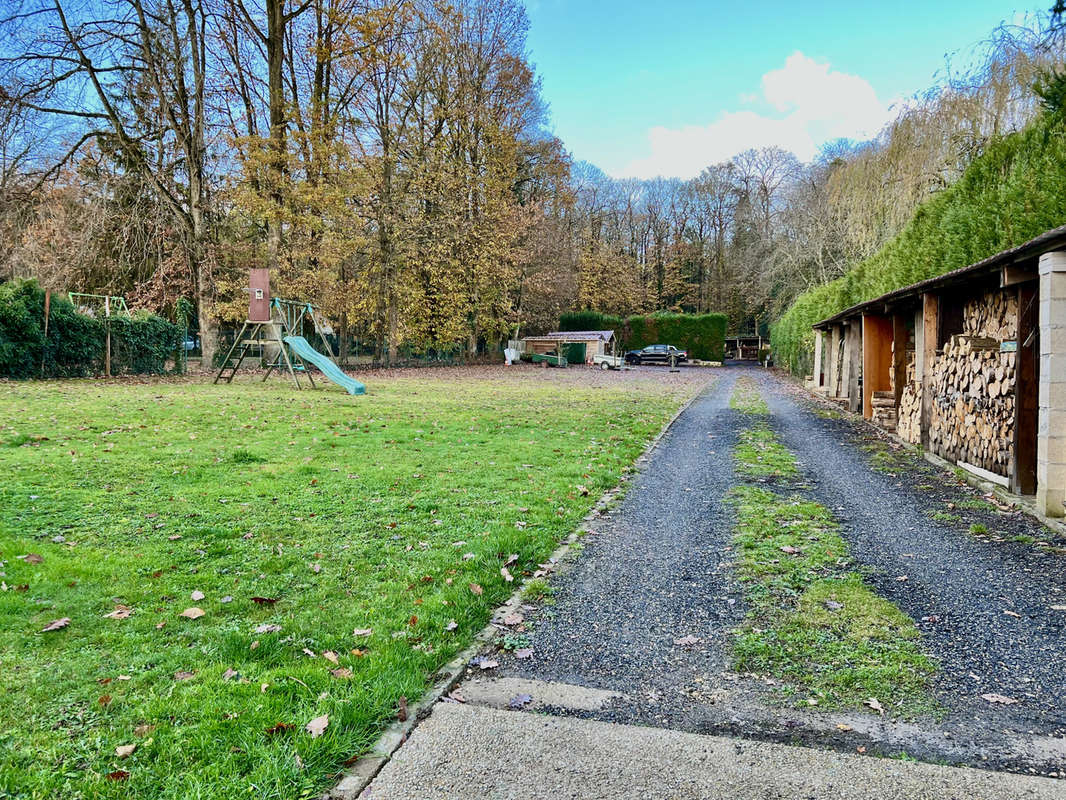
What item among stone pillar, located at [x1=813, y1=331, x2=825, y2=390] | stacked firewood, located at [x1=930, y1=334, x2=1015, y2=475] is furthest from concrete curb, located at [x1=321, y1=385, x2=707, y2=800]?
stone pillar, located at [x1=813, y1=331, x2=825, y2=390]

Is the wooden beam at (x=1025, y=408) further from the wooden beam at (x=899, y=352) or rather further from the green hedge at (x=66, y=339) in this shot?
the green hedge at (x=66, y=339)

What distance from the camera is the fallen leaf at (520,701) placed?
277 centimetres

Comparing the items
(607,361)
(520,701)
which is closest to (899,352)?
(520,701)

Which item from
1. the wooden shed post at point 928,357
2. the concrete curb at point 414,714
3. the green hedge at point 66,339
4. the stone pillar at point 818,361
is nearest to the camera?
the concrete curb at point 414,714

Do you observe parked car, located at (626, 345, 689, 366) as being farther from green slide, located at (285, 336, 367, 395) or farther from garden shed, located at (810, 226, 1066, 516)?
garden shed, located at (810, 226, 1066, 516)

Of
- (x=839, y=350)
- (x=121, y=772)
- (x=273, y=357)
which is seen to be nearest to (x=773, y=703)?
(x=121, y=772)

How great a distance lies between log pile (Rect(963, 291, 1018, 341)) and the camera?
7156 millimetres

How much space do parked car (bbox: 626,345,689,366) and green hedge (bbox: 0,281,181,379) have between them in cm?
3097

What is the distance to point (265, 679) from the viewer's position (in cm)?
279

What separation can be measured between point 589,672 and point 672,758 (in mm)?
730

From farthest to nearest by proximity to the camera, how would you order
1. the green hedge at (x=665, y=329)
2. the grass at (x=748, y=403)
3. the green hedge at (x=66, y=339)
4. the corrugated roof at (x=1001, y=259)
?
the green hedge at (x=665, y=329) < the green hedge at (x=66, y=339) < the grass at (x=748, y=403) < the corrugated roof at (x=1001, y=259)

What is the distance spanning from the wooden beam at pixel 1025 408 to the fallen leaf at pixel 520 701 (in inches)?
235

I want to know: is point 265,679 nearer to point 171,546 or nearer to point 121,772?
point 121,772

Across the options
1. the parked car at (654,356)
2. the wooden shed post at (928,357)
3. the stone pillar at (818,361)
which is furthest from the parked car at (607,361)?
the wooden shed post at (928,357)
